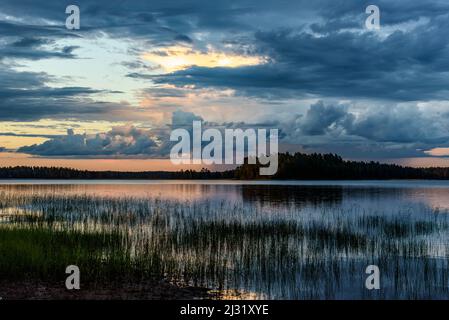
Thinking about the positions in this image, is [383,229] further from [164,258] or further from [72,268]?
[72,268]

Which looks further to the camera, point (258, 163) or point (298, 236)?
point (258, 163)

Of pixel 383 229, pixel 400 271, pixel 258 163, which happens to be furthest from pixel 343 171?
pixel 400 271

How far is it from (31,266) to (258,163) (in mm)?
150371

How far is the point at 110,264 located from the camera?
616 inches

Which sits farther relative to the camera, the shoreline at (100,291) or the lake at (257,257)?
the lake at (257,257)

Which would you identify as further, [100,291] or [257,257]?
[257,257]

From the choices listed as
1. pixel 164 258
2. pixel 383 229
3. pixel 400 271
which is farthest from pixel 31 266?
pixel 383 229

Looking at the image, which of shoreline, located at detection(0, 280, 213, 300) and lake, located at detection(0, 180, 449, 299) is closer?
shoreline, located at detection(0, 280, 213, 300)
